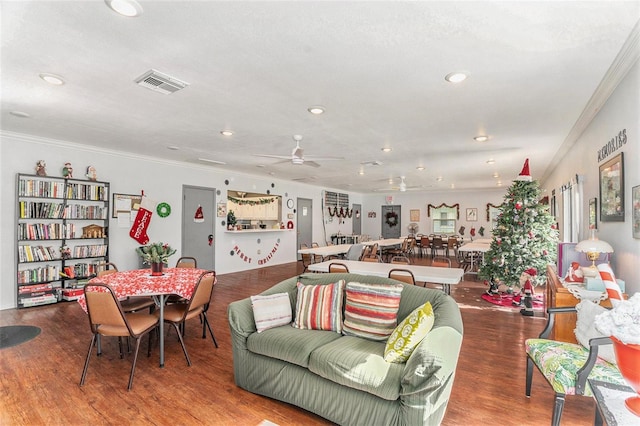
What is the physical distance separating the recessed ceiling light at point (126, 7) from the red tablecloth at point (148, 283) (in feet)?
7.23

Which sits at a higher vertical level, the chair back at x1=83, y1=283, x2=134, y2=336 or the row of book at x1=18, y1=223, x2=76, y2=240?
the row of book at x1=18, y1=223, x2=76, y2=240

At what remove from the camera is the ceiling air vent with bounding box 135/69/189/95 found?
2.77m

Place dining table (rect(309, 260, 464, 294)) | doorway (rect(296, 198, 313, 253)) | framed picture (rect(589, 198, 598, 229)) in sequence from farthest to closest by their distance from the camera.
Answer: doorway (rect(296, 198, 313, 253)), dining table (rect(309, 260, 464, 294)), framed picture (rect(589, 198, 598, 229))

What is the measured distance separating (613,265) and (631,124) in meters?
1.31

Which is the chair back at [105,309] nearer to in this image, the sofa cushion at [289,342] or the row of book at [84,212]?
the sofa cushion at [289,342]

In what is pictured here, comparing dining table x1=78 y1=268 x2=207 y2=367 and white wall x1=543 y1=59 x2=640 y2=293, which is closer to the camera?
white wall x1=543 y1=59 x2=640 y2=293

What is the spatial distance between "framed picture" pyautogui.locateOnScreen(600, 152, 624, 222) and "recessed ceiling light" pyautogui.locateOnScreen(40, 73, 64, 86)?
15.8ft

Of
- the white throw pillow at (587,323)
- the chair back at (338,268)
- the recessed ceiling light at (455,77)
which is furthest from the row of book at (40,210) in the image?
the white throw pillow at (587,323)

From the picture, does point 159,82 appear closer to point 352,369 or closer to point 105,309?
point 105,309

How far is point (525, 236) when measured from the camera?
5.17 meters

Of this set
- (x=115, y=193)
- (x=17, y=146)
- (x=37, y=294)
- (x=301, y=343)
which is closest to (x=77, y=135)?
(x=17, y=146)

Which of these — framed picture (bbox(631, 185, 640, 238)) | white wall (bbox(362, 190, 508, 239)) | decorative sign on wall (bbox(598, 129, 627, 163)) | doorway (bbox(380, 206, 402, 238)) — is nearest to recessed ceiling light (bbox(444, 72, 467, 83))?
decorative sign on wall (bbox(598, 129, 627, 163))

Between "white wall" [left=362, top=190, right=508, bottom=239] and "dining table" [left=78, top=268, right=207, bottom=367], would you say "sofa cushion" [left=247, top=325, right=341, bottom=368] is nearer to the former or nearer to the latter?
"dining table" [left=78, top=268, right=207, bottom=367]

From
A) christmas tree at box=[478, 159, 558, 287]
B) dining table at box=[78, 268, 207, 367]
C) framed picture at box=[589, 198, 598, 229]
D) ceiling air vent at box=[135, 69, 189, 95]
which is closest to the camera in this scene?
ceiling air vent at box=[135, 69, 189, 95]
